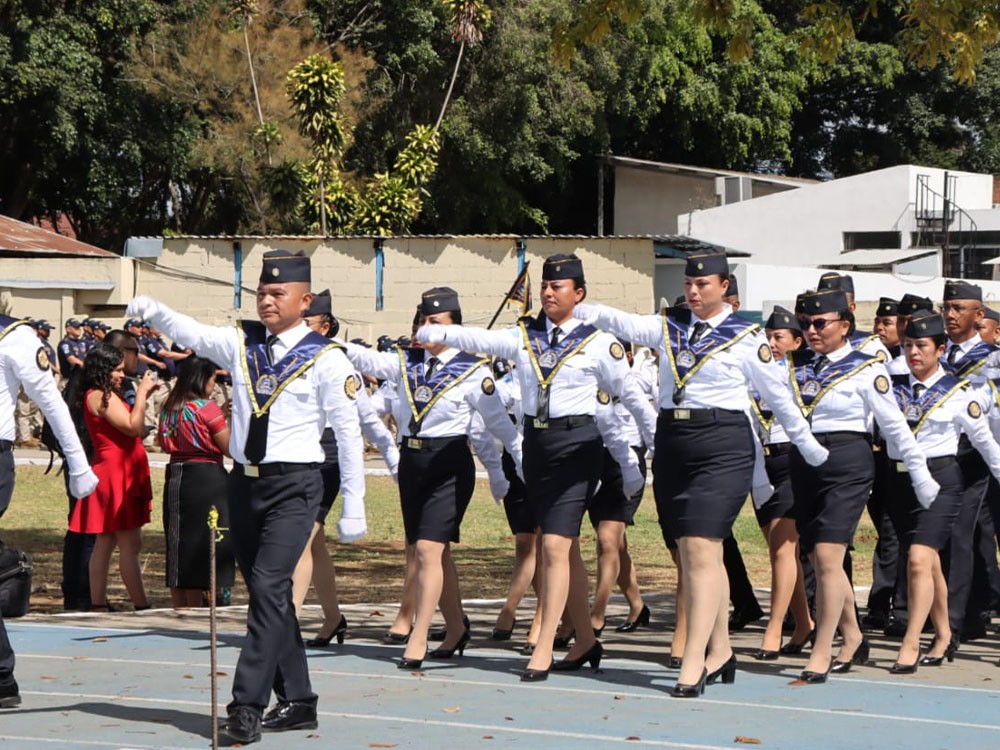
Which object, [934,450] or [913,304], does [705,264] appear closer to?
[934,450]

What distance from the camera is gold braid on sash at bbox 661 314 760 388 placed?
876 cm

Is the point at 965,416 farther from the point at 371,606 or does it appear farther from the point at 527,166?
the point at 527,166

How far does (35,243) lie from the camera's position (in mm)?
32250

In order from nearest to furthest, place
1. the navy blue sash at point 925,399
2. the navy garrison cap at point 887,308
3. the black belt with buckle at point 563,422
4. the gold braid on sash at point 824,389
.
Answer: the black belt with buckle at point 563,422 → the gold braid on sash at point 824,389 → the navy blue sash at point 925,399 → the navy garrison cap at point 887,308

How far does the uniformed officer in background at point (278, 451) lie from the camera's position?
298 inches

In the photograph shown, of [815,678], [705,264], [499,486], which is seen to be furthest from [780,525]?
[705,264]

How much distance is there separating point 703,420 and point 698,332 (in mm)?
469

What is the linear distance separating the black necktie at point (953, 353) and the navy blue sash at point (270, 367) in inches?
176

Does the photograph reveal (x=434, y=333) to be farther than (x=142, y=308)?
Yes

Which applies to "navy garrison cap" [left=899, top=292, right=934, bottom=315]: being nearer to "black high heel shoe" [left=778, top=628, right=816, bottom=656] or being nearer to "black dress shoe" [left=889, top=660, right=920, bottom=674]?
"black high heel shoe" [left=778, top=628, right=816, bottom=656]

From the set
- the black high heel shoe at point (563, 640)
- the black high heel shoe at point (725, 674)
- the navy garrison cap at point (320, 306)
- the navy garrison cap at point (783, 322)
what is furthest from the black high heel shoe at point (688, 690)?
the navy garrison cap at point (320, 306)

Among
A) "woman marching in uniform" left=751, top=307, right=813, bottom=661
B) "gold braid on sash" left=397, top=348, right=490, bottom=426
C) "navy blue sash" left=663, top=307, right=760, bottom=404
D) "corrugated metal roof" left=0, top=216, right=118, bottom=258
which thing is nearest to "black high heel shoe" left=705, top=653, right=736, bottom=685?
"woman marching in uniform" left=751, top=307, right=813, bottom=661

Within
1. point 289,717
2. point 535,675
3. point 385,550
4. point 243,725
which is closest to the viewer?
point 243,725

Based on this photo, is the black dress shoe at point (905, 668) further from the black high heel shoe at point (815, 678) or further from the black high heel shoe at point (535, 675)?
the black high heel shoe at point (535, 675)
